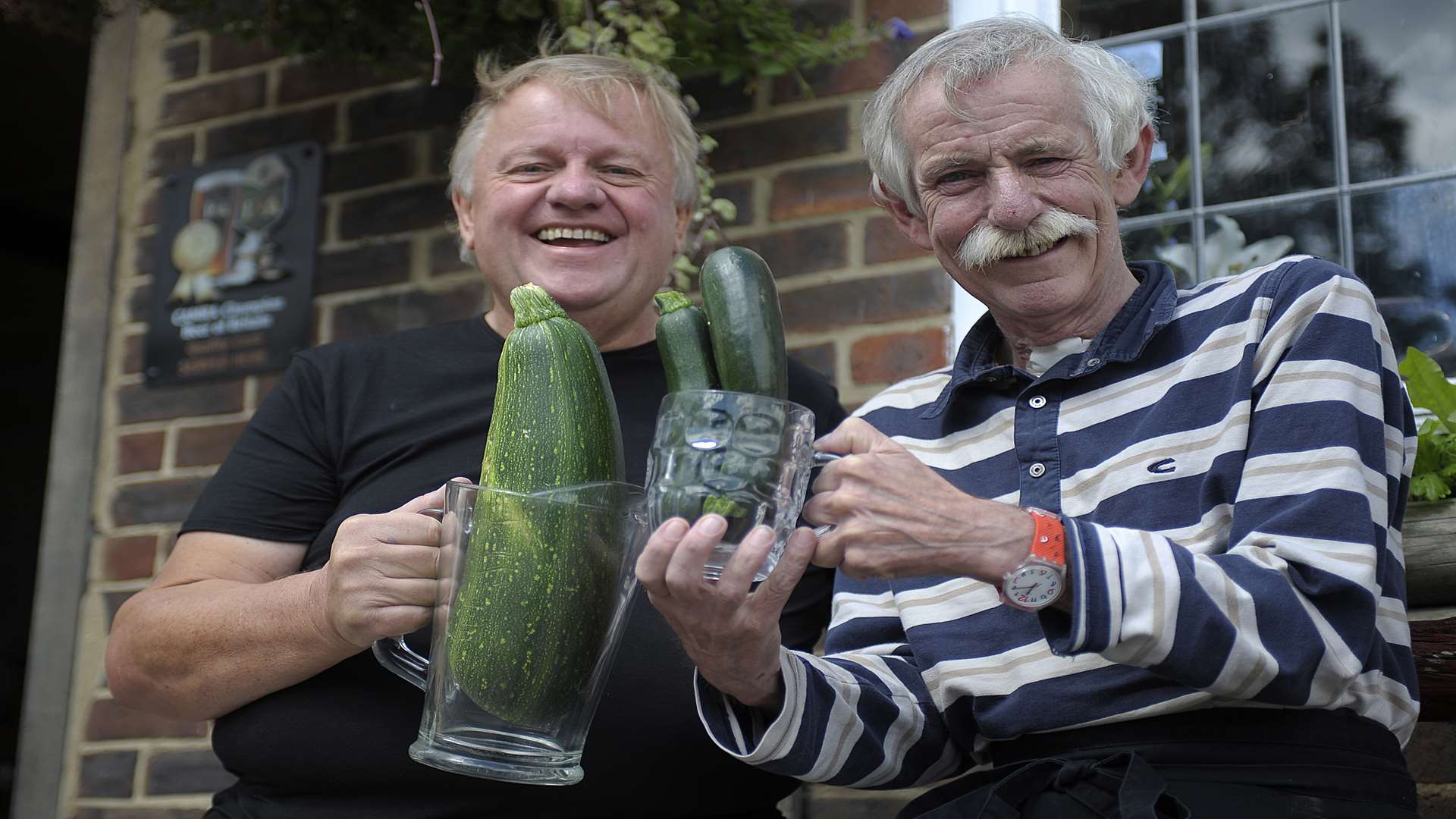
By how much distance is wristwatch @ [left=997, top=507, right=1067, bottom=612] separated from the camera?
1360mm

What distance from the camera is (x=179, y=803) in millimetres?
2924

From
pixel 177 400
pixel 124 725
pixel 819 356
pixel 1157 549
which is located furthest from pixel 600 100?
pixel 124 725

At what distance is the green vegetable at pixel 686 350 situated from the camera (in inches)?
55.9

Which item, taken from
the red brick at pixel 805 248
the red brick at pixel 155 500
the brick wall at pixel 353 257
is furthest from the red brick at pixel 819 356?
the red brick at pixel 155 500

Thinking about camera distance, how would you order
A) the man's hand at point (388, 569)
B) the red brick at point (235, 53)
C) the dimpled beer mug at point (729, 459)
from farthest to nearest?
the red brick at point (235, 53), the man's hand at point (388, 569), the dimpled beer mug at point (729, 459)

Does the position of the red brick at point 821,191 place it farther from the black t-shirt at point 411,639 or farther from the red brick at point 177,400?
the red brick at point 177,400

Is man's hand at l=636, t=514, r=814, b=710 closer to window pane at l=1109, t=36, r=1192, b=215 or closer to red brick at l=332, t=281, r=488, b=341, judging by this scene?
window pane at l=1109, t=36, r=1192, b=215

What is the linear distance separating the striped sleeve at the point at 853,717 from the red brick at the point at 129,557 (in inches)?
71.1

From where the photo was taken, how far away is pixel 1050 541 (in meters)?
1.36

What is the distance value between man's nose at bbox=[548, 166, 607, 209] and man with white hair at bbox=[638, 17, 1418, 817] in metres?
0.46

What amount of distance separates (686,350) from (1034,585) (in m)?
0.42

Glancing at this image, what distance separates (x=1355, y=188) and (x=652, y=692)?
1571 mm

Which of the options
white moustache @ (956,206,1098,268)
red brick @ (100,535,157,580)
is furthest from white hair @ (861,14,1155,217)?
red brick @ (100,535,157,580)

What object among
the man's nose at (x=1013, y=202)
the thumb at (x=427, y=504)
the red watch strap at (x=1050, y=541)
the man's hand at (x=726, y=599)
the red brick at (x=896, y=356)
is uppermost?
the man's nose at (x=1013, y=202)
